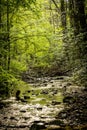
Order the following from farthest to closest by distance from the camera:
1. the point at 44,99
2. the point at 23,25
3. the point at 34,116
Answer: the point at 23,25 < the point at 44,99 < the point at 34,116

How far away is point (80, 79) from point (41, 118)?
12.3ft

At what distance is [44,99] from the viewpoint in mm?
11766

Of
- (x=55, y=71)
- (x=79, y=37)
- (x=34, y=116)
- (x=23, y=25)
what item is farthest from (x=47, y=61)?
(x=34, y=116)

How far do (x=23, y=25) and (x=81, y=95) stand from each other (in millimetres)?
3878

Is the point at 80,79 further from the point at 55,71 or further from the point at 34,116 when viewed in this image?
the point at 55,71

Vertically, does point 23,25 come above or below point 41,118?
above

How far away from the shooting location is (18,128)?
721 centimetres

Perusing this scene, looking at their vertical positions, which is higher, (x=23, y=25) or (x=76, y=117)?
(x=23, y=25)

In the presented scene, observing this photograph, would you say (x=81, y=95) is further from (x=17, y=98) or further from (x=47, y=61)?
(x=47, y=61)

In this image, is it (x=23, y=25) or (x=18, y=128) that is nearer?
(x=18, y=128)

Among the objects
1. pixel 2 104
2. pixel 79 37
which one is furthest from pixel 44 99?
pixel 79 37

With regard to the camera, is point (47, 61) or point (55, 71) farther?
point (47, 61)

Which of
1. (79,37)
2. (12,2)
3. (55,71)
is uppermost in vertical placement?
(12,2)

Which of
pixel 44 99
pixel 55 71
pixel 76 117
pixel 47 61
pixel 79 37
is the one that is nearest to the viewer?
pixel 76 117
